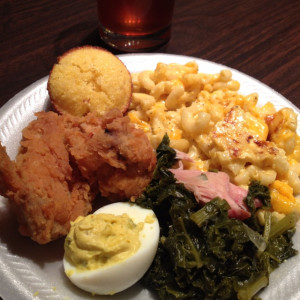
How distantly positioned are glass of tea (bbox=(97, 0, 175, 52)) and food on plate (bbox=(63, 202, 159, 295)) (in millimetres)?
1550

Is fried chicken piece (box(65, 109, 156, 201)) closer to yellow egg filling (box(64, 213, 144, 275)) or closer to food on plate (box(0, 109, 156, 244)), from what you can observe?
food on plate (box(0, 109, 156, 244))

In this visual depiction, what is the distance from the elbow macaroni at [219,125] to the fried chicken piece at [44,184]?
509mm

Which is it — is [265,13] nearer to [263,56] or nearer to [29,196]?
[263,56]

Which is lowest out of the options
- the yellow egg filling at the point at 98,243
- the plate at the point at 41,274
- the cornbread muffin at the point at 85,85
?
the plate at the point at 41,274

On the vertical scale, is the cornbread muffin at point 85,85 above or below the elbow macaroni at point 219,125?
above

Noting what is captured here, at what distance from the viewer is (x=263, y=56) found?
3041mm

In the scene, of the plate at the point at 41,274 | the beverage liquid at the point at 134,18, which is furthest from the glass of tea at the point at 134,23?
the plate at the point at 41,274

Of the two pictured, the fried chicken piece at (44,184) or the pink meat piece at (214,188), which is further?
the pink meat piece at (214,188)

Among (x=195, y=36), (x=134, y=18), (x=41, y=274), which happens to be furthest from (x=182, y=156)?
(x=195, y=36)

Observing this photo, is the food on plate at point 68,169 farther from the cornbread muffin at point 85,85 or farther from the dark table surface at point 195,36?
the dark table surface at point 195,36

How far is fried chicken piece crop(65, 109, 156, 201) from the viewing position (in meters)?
1.61

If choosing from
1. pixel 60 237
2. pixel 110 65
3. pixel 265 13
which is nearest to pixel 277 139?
pixel 110 65

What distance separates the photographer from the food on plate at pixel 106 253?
4.54 feet

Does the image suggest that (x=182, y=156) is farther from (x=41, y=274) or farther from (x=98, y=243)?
(x=41, y=274)
